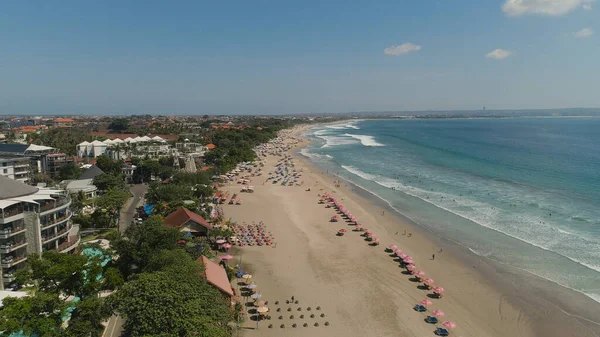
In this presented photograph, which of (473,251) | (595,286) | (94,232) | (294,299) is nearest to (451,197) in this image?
(473,251)

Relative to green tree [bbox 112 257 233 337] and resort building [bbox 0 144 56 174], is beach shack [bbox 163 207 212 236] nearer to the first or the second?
green tree [bbox 112 257 233 337]

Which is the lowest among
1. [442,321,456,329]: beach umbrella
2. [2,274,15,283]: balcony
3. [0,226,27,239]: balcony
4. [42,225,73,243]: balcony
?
[442,321,456,329]: beach umbrella

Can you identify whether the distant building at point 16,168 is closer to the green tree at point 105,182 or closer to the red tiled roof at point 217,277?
the green tree at point 105,182

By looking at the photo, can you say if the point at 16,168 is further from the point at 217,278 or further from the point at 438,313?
the point at 438,313

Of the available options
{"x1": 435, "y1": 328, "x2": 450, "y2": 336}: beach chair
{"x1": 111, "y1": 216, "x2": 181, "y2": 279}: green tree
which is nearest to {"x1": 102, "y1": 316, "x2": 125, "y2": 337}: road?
{"x1": 111, "y1": 216, "x2": 181, "y2": 279}: green tree

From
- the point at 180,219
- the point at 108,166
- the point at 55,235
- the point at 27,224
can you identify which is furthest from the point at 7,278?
the point at 108,166

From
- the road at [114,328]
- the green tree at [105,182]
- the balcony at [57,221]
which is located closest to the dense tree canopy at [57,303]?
the road at [114,328]

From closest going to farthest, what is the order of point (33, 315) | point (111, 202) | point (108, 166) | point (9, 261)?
point (33, 315), point (9, 261), point (111, 202), point (108, 166)
